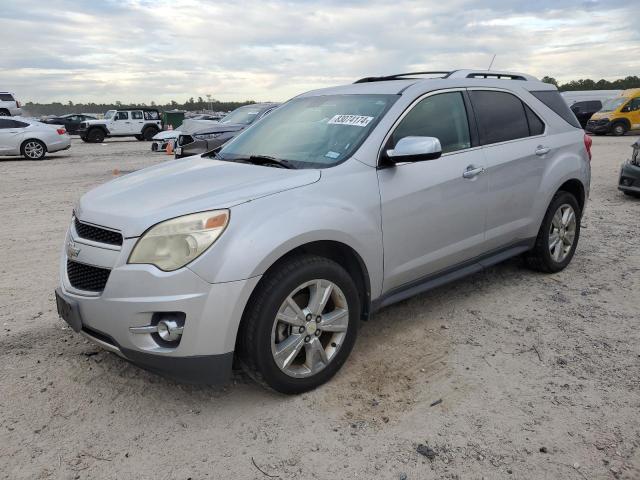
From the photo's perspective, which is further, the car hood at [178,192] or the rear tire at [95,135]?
the rear tire at [95,135]

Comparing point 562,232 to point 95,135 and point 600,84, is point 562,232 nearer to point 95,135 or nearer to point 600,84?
point 95,135

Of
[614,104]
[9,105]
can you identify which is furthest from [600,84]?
[9,105]

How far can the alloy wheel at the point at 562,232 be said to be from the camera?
4785 millimetres

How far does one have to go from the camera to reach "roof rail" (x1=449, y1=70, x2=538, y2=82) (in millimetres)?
4233

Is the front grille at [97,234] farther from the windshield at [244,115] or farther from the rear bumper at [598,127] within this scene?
the rear bumper at [598,127]

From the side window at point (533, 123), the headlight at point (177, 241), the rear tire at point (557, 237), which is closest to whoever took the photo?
the headlight at point (177, 241)

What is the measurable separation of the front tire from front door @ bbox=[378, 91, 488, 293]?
1.43ft

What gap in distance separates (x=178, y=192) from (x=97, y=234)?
0.49 meters

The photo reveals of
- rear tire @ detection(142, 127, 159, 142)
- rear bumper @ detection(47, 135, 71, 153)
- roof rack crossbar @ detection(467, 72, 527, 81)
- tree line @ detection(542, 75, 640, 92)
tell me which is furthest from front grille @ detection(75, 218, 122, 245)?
tree line @ detection(542, 75, 640, 92)

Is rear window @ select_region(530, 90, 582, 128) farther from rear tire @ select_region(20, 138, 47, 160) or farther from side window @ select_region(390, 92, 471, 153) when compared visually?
rear tire @ select_region(20, 138, 47, 160)

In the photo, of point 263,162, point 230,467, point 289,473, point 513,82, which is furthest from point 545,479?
point 513,82

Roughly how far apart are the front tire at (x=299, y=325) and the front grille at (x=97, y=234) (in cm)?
78

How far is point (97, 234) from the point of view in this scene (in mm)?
2867

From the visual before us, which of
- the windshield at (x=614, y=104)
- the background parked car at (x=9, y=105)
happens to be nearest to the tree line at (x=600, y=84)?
the windshield at (x=614, y=104)
